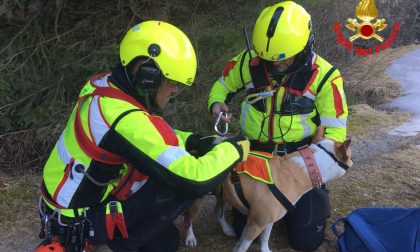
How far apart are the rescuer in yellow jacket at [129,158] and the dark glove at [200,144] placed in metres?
0.31

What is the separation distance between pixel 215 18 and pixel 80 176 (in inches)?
155

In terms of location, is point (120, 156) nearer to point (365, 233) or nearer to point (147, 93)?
point (147, 93)

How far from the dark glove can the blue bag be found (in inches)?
54.8

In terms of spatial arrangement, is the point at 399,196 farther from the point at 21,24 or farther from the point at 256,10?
the point at 21,24

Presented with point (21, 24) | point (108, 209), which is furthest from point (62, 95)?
point (108, 209)

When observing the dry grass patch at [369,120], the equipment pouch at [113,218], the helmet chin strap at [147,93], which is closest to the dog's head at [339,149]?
the helmet chin strap at [147,93]

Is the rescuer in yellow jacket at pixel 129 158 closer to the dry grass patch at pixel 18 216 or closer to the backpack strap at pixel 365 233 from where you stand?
the dry grass patch at pixel 18 216

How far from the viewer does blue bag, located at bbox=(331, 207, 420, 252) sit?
3199 millimetres

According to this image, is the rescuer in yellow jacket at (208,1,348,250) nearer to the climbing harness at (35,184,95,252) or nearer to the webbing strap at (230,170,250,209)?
the webbing strap at (230,170,250,209)

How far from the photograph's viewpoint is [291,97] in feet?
12.1

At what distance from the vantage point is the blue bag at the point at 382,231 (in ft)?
10.5

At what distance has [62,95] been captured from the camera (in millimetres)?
5426

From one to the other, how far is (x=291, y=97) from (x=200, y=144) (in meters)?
0.93

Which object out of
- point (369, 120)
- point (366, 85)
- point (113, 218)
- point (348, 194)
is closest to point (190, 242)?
point (113, 218)
